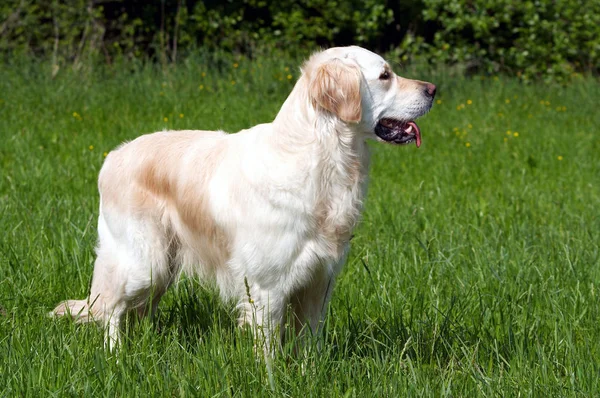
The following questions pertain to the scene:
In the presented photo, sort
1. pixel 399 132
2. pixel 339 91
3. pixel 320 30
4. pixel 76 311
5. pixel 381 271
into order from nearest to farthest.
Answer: pixel 339 91, pixel 399 132, pixel 76 311, pixel 381 271, pixel 320 30

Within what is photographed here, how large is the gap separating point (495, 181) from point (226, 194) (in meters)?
3.95

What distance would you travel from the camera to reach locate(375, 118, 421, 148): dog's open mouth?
347 centimetres

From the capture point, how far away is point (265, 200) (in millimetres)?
3303

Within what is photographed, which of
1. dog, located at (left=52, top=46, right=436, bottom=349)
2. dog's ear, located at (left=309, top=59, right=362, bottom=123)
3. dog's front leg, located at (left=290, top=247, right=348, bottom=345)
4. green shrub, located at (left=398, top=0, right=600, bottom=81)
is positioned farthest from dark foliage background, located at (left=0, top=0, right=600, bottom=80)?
dog's ear, located at (left=309, top=59, right=362, bottom=123)

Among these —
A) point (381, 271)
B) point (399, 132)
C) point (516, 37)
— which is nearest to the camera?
point (399, 132)

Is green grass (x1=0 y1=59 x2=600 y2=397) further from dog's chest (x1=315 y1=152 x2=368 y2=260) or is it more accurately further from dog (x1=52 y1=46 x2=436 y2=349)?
dog's chest (x1=315 y1=152 x2=368 y2=260)

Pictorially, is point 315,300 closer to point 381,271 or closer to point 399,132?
point 399,132

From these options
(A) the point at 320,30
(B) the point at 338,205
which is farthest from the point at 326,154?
(A) the point at 320,30

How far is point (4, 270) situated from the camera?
412cm

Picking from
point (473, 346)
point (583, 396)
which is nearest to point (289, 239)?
point (473, 346)

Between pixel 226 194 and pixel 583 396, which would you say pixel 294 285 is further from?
pixel 583 396

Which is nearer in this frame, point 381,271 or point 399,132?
point 399,132

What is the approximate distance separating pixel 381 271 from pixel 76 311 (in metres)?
1.52

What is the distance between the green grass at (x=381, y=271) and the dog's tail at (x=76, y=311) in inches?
2.0
